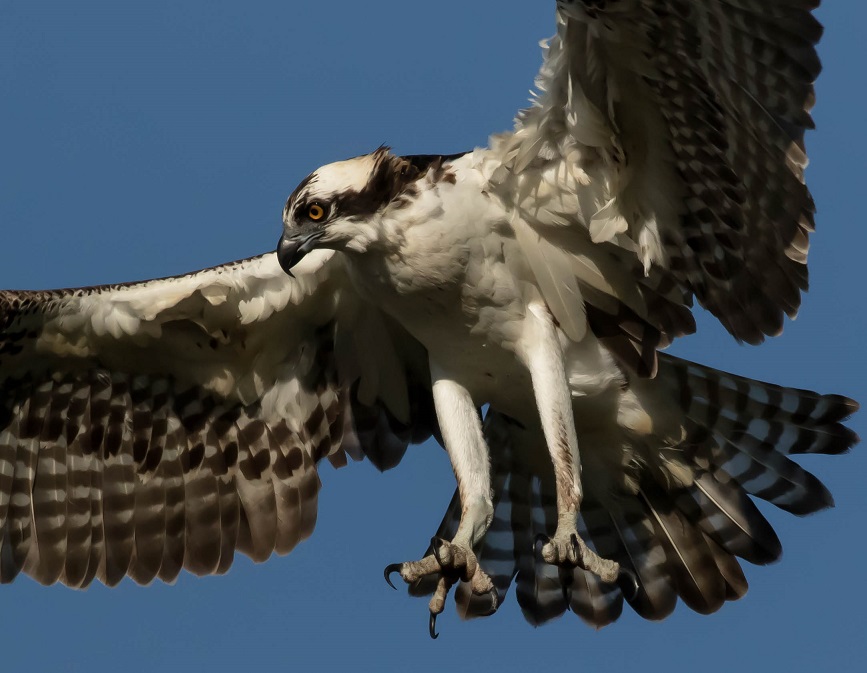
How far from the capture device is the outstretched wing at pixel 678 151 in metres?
8.26

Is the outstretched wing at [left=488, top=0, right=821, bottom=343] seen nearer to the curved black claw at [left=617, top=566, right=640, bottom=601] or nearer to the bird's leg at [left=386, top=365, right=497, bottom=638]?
the bird's leg at [left=386, top=365, right=497, bottom=638]

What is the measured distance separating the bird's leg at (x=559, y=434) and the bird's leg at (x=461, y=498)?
408 millimetres

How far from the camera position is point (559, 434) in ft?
29.8

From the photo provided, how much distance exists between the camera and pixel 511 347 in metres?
9.31

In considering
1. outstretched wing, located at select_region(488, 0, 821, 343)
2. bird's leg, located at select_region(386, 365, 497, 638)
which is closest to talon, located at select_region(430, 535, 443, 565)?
bird's leg, located at select_region(386, 365, 497, 638)

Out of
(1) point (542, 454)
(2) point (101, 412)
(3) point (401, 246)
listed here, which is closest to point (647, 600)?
(1) point (542, 454)

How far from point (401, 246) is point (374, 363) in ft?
4.75

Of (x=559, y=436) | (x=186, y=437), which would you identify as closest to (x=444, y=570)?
(x=559, y=436)

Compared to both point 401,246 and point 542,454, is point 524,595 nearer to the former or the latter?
point 542,454

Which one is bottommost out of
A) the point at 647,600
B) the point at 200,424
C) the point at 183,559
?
the point at 647,600

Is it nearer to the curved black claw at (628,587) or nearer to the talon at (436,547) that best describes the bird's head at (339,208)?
the talon at (436,547)

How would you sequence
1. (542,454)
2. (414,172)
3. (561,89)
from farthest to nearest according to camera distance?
(542,454)
(414,172)
(561,89)

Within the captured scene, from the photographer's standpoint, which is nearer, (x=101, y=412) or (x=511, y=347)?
(x=511, y=347)

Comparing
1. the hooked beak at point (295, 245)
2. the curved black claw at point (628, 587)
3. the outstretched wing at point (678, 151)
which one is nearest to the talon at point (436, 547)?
the outstretched wing at point (678, 151)
